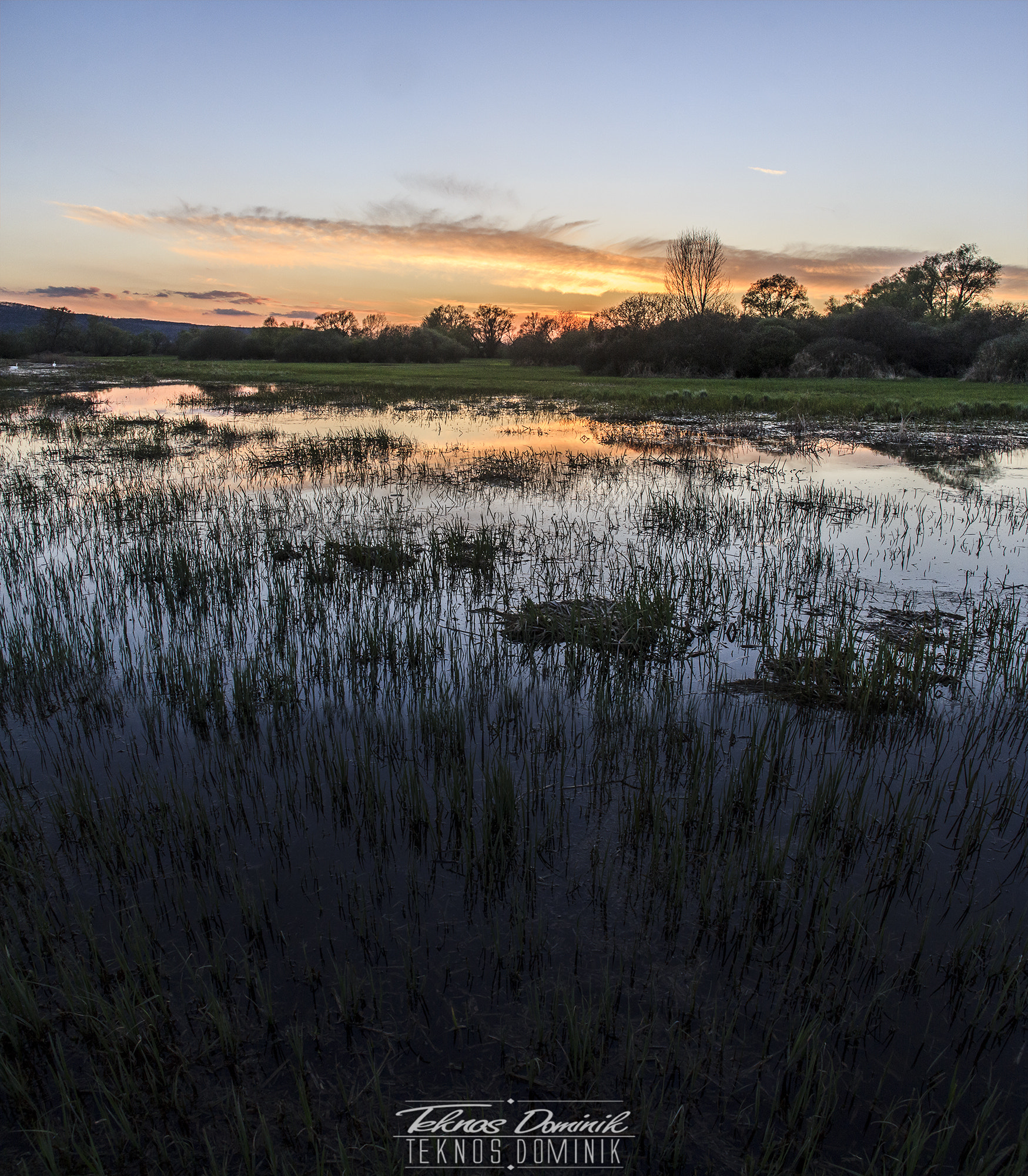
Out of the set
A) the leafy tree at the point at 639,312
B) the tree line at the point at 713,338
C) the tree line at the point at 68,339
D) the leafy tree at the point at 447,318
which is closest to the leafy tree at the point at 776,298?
the tree line at the point at 713,338

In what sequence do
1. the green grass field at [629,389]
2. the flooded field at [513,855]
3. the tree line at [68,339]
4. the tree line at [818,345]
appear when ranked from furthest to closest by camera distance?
1. the tree line at [68,339]
2. the tree line at [818,345]
3. the green grass field at [629,389]
4. the flooded field at [513,855]

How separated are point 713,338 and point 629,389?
40.0 feet

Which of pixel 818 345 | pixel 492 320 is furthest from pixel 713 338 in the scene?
pixel 492 320

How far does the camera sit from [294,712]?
5.49 meters

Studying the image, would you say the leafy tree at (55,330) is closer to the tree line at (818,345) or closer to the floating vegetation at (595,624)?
the tree line at (818,345)

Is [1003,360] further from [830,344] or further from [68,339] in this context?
[68,339]

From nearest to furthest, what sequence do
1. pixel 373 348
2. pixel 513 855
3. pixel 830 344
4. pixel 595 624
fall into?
1. pixel 513 855
2. pixel 595 624
3. pixel 830 344
4. pixel 373 348

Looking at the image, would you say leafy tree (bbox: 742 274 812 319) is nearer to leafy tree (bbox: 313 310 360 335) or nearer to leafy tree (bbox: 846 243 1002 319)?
leafy tree (bbox: 846 243 1002 319)

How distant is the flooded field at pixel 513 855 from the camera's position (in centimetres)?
254

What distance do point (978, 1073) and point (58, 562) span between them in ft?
35.9

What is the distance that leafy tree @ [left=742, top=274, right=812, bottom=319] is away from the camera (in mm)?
91000

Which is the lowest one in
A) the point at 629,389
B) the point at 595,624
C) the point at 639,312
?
the point at 595,624
